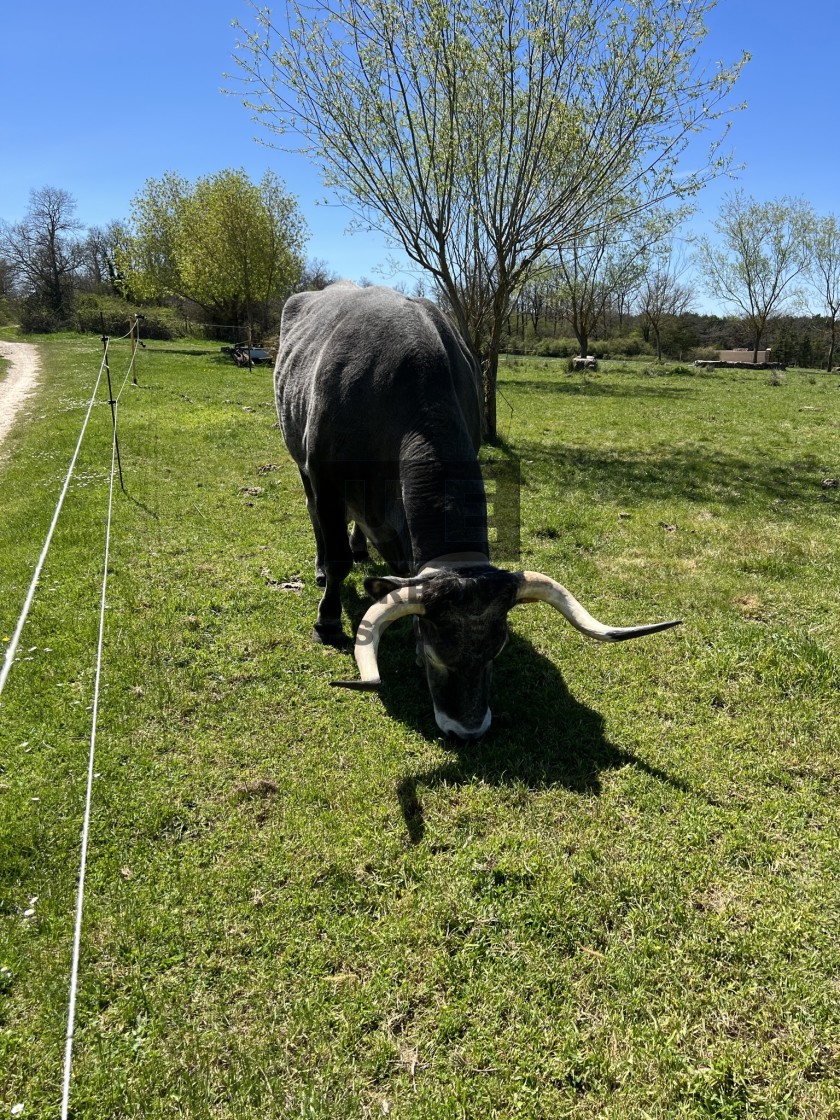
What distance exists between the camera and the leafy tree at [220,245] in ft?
110

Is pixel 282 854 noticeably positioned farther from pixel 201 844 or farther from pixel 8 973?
pixel 8 973

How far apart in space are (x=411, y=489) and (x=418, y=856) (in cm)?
Result: 235

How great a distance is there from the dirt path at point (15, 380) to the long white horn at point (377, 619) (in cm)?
1333

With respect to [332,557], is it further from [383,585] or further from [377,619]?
[377,619]

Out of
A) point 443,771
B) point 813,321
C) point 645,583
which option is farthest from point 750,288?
point 443,771

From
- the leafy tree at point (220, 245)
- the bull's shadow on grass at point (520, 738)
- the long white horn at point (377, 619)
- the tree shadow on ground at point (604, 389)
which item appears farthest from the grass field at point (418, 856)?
the leafy tree at point (220, 245)

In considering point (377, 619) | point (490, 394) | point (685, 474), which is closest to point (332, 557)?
point (377, 619)

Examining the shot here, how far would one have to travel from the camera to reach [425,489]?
4.30 metres

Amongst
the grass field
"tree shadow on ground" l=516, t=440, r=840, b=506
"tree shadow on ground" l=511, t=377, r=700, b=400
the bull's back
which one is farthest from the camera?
"tree shadow on ground" l=511, t=377, r=700, b=400

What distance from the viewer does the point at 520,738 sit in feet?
14.0

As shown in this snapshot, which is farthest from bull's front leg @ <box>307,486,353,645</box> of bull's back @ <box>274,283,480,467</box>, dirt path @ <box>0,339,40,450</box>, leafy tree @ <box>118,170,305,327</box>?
leafy tree @ <box>118,170,305,327</box>

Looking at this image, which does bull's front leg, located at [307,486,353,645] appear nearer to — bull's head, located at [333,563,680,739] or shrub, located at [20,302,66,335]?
bull's head, located at [333,563,680,739]

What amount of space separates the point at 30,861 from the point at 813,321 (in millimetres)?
69693

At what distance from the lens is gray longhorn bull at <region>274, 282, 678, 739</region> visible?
12.5 ft
